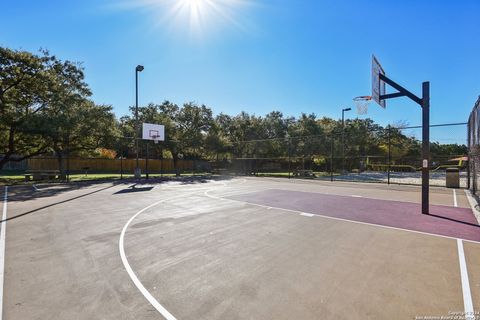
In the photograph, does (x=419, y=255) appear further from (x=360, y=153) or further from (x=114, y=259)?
(x=360, y=153)

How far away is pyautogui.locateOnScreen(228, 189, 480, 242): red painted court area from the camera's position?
657cm

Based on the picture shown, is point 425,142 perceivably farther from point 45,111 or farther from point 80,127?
point 45,111

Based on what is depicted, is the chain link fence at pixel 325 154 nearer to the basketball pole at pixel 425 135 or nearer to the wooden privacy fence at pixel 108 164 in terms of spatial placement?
the wooden privacy fence at pixel 108 164

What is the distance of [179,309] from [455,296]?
326 centimetres

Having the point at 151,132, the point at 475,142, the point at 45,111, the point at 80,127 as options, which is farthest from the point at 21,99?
the point at 475,142

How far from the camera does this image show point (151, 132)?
83.5 feet

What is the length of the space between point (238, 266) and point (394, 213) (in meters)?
6.28

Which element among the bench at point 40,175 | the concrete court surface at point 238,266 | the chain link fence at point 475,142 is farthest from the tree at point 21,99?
the chain link fence at point 475,142

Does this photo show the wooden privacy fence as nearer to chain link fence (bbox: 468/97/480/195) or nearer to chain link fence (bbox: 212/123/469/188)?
chain link fence (bbox: 212/123/469/188)

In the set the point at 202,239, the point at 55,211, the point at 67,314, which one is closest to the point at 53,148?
the point at 55,211

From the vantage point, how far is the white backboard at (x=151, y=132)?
24869 mm

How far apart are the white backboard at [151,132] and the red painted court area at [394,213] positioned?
16.7 meters

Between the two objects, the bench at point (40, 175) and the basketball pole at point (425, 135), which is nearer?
the basketball pole at point (425, 135)

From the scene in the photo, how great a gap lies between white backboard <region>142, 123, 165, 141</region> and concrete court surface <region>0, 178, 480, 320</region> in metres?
17.4
